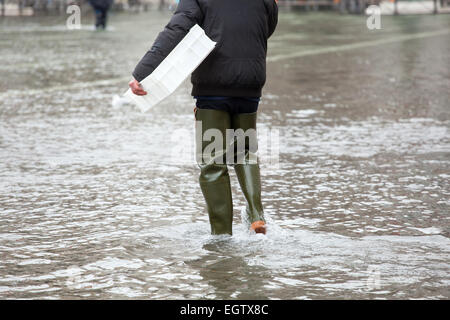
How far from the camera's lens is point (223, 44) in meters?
5.50

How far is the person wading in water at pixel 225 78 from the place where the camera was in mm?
5469

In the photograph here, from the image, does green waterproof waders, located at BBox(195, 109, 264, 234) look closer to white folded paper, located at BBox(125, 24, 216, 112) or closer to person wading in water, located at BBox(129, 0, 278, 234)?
person wading in water, located at BBox(129, 0, 278, 234)

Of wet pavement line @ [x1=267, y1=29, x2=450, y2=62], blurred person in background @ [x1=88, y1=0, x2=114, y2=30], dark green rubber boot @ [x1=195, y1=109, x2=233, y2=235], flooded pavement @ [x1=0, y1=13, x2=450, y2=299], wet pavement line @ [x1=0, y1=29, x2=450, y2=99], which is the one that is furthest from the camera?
blurred person in background @ [x1=88, y1=0, x2=114, y2=30]

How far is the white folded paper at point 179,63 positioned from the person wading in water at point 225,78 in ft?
0.12

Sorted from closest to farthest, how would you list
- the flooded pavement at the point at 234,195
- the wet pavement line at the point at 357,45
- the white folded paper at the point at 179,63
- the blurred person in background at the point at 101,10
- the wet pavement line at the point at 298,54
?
1. the flooded pavement at the point at 234,195
2. the white folded paper at the point at 179,63
3. the wet pavement line at the point at 298,54
4. the wet pavement line at the point at 357,45
5. the blurred person in background at the point at 101,10

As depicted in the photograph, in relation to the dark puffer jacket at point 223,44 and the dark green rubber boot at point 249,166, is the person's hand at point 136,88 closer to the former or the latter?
the dark puffer jacket at point 223,44

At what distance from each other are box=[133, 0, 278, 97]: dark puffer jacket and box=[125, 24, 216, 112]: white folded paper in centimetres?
4

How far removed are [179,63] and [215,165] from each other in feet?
2.13

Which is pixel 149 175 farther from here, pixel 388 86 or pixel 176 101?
pixel 388 86

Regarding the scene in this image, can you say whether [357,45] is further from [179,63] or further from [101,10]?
[179,63]

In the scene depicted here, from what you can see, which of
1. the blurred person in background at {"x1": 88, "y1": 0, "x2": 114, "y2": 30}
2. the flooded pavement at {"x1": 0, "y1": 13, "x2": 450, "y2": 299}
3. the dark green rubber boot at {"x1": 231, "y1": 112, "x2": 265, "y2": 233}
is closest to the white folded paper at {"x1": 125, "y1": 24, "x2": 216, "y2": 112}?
the dark green rubber boot at {"x1": 231, "y1": 112, "x2": 265, "y2": 233}

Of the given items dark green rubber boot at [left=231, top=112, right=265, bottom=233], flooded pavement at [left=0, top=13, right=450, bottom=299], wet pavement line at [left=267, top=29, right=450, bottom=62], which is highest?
wet pavement line at [left=267, top=29, right=450, bottom=62]

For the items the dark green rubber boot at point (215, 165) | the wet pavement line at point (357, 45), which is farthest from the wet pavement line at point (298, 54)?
the dark green rubber boot at point (215, 165)

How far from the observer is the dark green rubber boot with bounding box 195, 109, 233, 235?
5.63 metres
